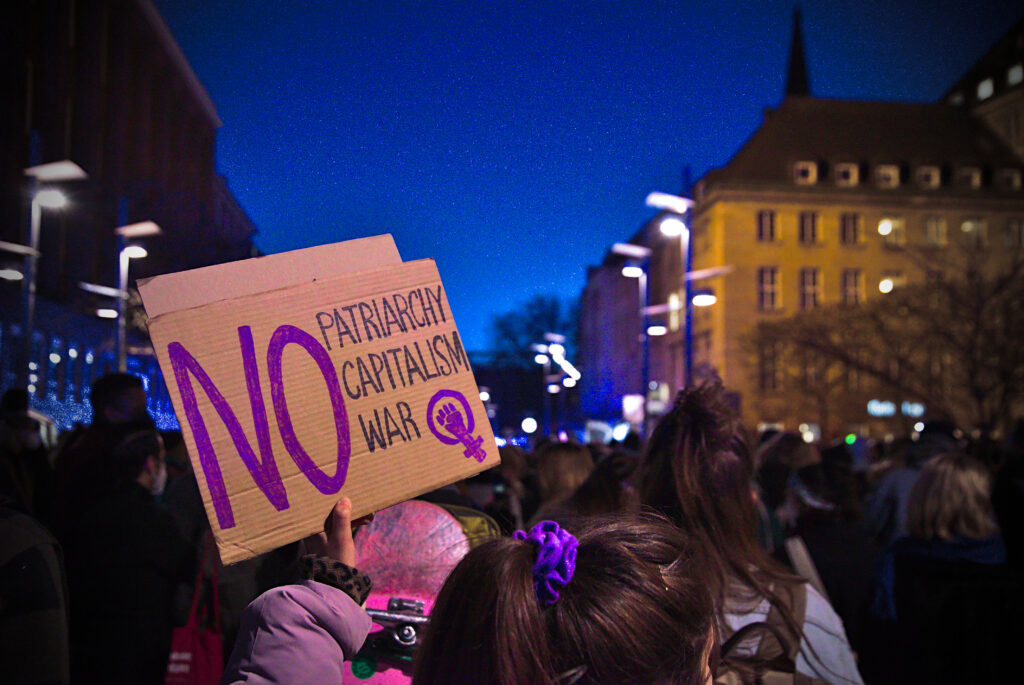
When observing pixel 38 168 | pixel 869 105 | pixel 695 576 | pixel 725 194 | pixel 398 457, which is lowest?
pixel 695 576

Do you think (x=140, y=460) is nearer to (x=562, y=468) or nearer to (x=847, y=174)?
(x=562, y=468)

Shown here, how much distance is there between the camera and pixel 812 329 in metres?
41.2

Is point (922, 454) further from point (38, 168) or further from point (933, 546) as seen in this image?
point (38, 168)

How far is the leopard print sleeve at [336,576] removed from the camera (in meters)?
1.69

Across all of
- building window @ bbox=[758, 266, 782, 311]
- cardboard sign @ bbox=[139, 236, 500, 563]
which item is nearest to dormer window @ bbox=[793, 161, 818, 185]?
building window @ bbox=[758, 266, 782, 311]

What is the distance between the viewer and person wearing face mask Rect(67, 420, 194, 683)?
3.71 m

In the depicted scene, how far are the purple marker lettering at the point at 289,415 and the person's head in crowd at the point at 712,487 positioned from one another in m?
1.21

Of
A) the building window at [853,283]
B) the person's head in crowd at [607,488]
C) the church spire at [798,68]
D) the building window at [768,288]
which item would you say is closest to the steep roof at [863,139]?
the building window at [768,288]

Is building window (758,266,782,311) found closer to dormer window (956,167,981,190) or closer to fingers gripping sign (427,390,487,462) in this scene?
dormer window (956,167,981,190)

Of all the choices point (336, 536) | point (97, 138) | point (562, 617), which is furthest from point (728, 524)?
point (97, 138)

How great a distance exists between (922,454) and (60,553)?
6.59 meters

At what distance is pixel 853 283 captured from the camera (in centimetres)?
5512

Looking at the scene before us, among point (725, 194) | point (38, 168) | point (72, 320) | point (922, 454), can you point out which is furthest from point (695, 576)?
point (725, 194)

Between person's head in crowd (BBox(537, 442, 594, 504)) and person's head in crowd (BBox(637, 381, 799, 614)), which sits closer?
person's head in crowd (BBox(637, 381, 799, 614))
